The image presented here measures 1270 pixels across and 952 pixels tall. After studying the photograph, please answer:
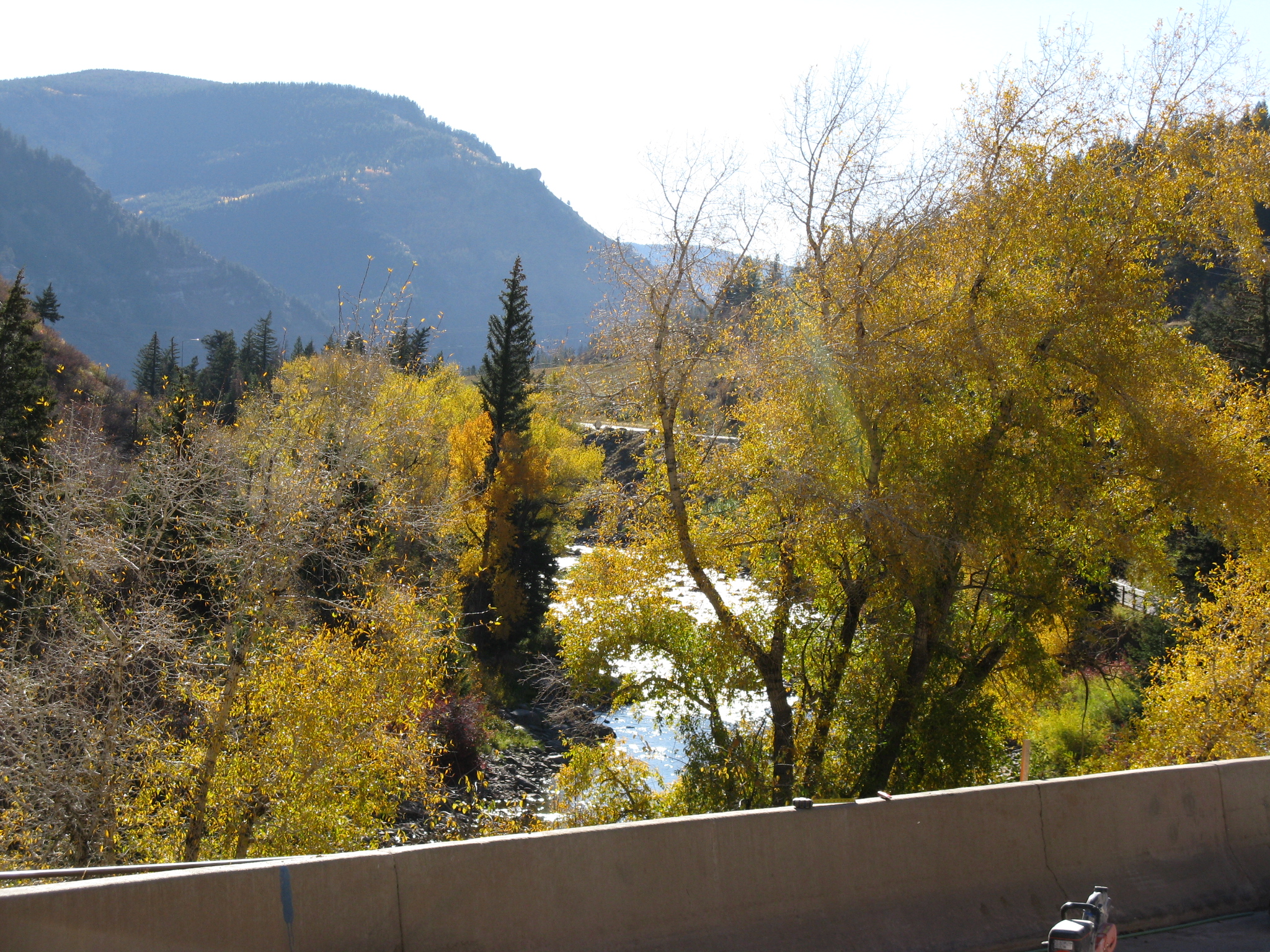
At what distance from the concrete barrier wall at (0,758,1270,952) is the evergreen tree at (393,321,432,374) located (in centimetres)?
2278

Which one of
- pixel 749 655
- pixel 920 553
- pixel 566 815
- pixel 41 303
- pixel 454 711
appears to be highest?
pixel 41 303

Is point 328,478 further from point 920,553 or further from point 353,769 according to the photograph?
point 920,553

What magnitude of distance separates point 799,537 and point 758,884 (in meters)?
7.61

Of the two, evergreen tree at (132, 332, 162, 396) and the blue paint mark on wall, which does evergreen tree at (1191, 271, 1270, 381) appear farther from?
evergreen tree at (132, 332, 162, 396)

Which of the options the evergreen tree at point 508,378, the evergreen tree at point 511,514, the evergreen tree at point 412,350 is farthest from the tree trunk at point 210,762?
the evergreen tree at point 508,378

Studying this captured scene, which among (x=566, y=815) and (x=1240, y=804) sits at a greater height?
(x=1240, y=804)

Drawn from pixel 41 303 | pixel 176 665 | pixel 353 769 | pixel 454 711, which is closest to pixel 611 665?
pixel 353 769

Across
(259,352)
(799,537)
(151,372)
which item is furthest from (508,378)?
(259,352)

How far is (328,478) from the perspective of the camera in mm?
15508

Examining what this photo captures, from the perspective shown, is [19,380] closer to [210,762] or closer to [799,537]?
[210,762]

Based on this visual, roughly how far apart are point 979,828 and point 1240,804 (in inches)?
113

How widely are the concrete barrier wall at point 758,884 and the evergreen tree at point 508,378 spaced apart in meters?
39.9

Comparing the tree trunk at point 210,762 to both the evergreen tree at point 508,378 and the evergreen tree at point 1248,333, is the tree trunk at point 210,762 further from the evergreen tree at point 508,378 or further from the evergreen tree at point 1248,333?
the evergreen tree at point 508,378

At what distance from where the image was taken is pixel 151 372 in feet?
308
